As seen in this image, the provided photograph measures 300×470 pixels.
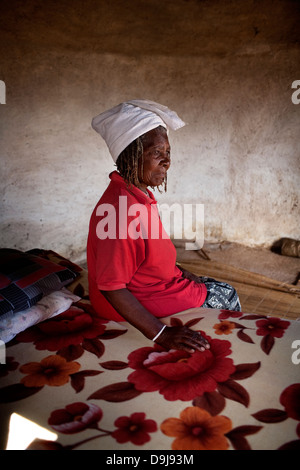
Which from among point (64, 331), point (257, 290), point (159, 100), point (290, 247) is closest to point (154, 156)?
point (64, 331)

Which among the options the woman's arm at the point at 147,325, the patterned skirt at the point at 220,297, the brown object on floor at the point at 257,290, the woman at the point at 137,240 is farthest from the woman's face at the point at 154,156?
the brown object on floor at the point at 257,290

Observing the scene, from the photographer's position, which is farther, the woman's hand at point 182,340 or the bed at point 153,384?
the woman's hand at point 182,340

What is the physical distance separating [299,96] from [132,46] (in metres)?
1.82

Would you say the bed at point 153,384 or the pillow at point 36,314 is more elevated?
the pillow at point 36,314

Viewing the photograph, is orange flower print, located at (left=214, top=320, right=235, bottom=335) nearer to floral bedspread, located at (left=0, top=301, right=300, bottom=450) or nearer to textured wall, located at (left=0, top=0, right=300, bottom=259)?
floral bedspread, located at (left=0, top=301, right=300, bottom=450)

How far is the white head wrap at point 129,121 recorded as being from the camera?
1.66m

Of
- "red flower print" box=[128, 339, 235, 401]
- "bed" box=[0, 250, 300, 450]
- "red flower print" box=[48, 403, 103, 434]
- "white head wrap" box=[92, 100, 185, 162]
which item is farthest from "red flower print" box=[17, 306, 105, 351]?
"white head wrap" box=[92, 100, 185, 162]

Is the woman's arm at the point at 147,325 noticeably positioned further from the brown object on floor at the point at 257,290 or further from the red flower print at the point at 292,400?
the brown object on floor at the point at 257,290

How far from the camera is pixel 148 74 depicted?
4023mm

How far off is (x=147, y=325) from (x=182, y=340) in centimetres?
15

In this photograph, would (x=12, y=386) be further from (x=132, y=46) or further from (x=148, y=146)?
(x=132, y=46)

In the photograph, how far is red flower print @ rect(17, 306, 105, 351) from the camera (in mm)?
1635

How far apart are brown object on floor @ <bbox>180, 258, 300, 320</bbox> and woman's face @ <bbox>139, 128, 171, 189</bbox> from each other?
1.55 m

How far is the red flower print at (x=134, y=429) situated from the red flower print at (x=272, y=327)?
635mm
